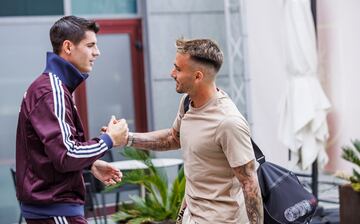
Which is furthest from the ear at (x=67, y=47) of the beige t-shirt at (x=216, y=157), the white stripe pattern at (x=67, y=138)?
the beige t-shirt at (x=216, y=157)

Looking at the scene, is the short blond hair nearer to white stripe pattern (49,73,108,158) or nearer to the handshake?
the handshake

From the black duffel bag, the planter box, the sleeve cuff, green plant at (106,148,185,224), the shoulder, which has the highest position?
the shoulder

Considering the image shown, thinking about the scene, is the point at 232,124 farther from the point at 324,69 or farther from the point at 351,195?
the point at 324,69

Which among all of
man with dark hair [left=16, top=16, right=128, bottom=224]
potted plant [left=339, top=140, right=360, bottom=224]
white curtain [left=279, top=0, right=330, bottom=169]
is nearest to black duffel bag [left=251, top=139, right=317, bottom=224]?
man with dark hair [left=16, top=16, right=128, bottom=224]

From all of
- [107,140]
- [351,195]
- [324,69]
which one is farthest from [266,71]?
[107,140]

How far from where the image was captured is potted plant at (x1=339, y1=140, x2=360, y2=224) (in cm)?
732

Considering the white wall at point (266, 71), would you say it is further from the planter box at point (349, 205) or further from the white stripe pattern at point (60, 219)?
the white stripe pattern at point (60, 219)

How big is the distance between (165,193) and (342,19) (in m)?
4.90

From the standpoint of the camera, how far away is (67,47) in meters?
3.91

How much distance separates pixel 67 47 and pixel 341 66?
7.27m

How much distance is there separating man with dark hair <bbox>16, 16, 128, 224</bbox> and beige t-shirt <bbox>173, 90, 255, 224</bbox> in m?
0.38

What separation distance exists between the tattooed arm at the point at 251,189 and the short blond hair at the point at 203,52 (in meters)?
0.56

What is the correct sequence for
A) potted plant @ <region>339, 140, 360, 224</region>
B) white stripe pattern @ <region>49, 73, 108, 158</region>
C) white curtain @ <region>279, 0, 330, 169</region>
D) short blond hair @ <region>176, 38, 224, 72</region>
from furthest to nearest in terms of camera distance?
white curtain @ <region>279, 0, 330, 169</region>
potted plant @ <region>339, 140, 360, 224</region>
short blond hair @ <region>176, 38, 224, 72</region>
white stripe pattern @ <region>49, 73, 108, 158</region>

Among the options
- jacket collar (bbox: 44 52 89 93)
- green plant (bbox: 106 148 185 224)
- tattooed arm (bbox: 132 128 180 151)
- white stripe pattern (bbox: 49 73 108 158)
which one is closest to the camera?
white stripe pattern (bbox: 49 73 108 158)
